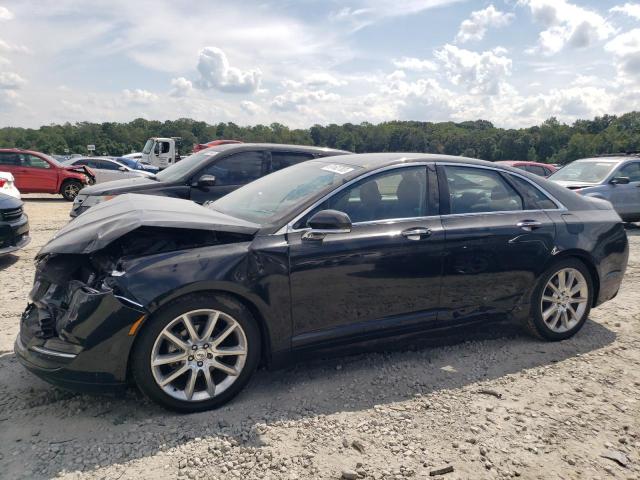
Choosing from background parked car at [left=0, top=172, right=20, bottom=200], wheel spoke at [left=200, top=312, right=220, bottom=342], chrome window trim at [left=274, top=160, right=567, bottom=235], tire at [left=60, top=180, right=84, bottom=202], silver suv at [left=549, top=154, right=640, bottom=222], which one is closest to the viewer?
wheel spoke at [left=200, top=312, right=220, bottom=342]

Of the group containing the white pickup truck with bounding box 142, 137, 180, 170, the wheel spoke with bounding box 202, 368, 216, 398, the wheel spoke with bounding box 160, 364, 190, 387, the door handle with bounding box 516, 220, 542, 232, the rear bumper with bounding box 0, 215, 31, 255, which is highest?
the white pickup truck with bounding box 142, 137, 180, 170

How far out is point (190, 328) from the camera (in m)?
3.00

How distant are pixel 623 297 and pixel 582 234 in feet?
5.87

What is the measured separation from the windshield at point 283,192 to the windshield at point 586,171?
26.6 ft

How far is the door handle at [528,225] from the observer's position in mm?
4059

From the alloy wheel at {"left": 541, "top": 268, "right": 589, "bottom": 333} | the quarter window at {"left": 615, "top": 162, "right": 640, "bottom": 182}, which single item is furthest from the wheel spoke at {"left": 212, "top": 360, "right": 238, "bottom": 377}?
the quarter window at {"left": 615, "top": 162, "right": 640, "bottom": 182}

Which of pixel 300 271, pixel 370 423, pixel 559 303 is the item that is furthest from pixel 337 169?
pixel 559 303

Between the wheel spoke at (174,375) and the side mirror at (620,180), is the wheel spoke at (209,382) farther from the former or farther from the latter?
the side mirror at (620,180)

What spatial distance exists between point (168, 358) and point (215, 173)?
4.48 meters

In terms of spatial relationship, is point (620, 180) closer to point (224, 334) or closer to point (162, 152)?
point (224, 334)

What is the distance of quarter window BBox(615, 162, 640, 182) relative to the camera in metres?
10.3

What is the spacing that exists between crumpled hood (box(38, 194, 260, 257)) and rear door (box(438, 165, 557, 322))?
155 centimetres

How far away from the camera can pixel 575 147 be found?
225 feet

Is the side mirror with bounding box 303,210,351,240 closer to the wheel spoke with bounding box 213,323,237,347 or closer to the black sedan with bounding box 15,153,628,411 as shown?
the black sedan with bounding box 15,153,628,411
